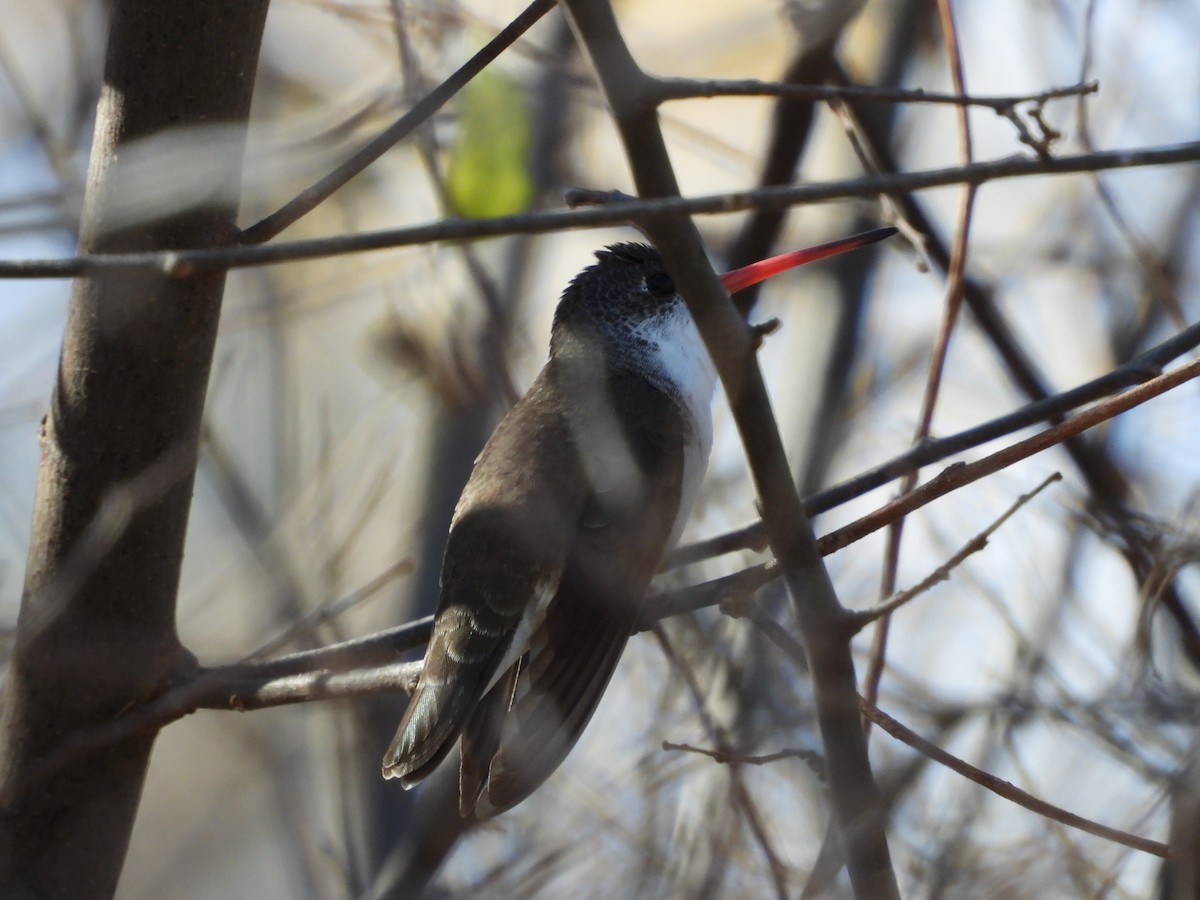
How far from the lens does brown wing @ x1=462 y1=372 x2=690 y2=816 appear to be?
8.70 ft

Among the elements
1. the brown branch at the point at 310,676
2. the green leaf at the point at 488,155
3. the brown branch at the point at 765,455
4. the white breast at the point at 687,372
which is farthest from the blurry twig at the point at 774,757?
the green leaf at the point at 488,155

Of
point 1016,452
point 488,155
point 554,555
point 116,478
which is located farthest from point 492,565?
point 1016,452

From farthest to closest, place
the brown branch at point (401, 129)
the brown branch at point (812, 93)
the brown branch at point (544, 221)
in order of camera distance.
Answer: the brown branch at point (401, 129)
the brown branch at point (812, 93)
the brown branch at point (544, 221)

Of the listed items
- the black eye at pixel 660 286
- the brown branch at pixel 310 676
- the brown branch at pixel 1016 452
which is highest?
the black eye at pixel 660 286

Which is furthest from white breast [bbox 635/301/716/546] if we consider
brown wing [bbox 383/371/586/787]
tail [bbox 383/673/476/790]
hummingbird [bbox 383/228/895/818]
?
tail [bbox 383/673/476/790]

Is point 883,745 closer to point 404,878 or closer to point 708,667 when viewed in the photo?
point 708,667

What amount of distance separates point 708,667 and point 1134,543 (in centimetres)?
117

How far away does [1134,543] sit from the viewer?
336 cm

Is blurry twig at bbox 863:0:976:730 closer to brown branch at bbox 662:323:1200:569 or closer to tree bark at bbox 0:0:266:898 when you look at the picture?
brown branch at bbox 662:323:1200:569

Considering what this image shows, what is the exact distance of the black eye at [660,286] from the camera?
3.88m

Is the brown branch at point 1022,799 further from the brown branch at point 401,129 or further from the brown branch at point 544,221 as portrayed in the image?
the brown branch at point 401,129

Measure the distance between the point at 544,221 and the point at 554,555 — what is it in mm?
1764

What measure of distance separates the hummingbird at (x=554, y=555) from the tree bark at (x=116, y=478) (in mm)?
580

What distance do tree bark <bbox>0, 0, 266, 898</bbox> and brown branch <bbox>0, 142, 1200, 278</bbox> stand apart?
76 centimetres
